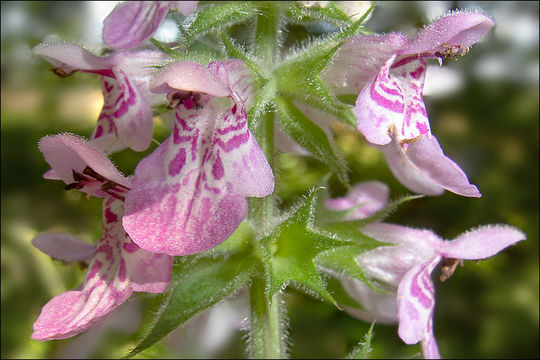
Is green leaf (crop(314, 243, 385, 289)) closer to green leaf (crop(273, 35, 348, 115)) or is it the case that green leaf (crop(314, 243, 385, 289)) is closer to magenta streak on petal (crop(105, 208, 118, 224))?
green leaf (crop(273, 35, 348, 115))

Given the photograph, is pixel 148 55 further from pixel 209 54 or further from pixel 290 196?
pixel 290 196

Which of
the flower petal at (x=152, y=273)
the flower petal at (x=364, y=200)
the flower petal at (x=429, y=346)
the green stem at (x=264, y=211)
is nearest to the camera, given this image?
the flower petal at (x=152, y=273)

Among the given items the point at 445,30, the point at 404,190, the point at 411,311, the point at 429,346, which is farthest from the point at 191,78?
the point at 404,190

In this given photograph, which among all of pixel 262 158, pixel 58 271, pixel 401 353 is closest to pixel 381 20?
pixel 262 158

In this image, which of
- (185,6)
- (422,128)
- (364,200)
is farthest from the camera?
(364,200)

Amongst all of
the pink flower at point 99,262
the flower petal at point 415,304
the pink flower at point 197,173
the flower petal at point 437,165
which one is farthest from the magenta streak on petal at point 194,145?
the flower petal at point 415,304

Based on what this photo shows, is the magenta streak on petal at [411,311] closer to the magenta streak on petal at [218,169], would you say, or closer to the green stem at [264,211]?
the green stem at [264,211]

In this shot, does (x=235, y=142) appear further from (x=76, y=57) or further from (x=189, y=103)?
(x=76, y=57)
